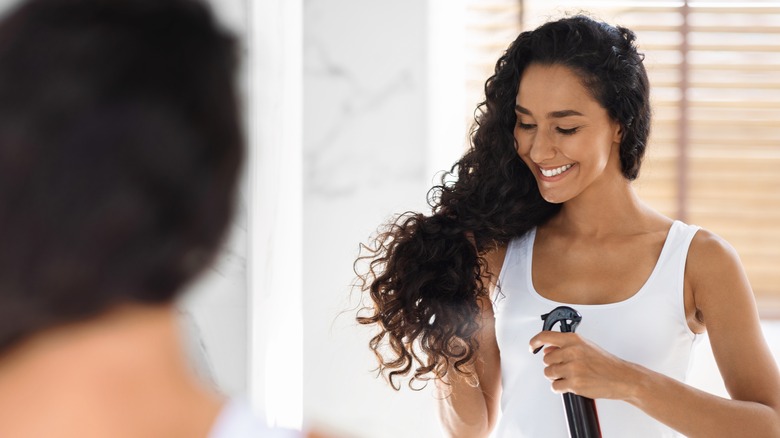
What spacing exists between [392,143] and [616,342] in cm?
56

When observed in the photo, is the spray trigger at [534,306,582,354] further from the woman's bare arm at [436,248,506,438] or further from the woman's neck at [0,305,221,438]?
the woman's neck at [0,305,221,438]

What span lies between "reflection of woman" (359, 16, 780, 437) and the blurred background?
0.74ft

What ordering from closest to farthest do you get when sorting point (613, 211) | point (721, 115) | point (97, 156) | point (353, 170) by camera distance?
point (97, 156) → point (613, 211) → point (353, 170) → point (721, 115)

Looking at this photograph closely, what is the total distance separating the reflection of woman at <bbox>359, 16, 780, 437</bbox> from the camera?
109cm

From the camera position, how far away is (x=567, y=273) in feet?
3.93

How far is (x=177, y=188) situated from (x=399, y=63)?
3.99ft

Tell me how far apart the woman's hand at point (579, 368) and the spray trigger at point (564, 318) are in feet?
0.03

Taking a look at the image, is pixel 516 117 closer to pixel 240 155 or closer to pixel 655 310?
pixel 655 310

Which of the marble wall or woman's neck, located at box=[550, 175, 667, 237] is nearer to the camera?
woman's neck, located at box=[550, 175, 667, 237]

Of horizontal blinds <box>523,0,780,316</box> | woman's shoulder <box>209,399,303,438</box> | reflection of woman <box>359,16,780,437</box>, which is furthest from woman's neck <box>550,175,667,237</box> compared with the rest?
woman's shoulder <box>209,399,303,438</box>

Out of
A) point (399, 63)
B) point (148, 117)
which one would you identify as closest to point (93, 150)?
point (148, 117)

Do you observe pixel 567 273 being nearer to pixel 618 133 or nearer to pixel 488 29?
pixel 618 133

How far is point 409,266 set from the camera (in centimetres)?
121

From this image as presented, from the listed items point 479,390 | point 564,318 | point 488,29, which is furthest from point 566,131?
point 488,29
